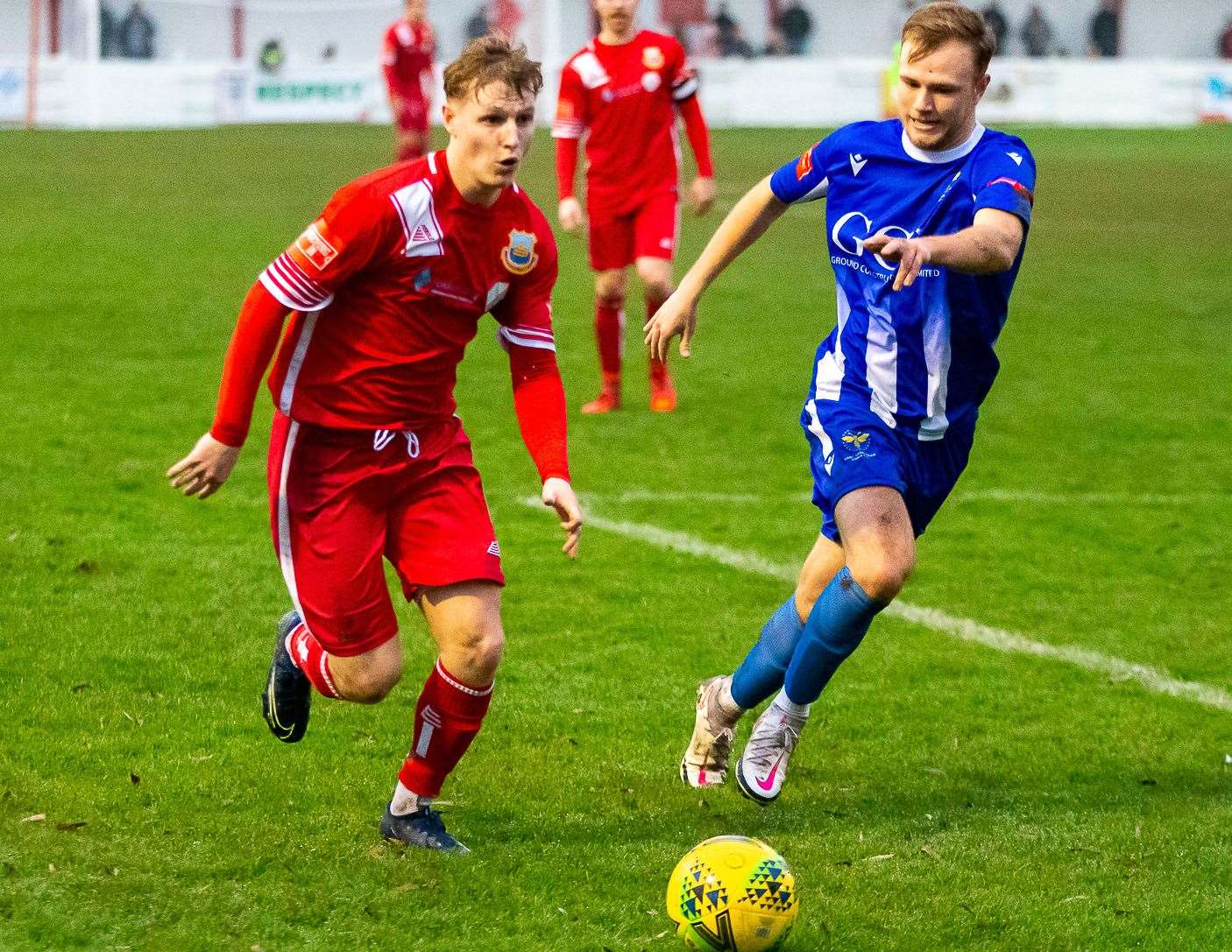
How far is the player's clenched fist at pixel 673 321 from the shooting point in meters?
4.86

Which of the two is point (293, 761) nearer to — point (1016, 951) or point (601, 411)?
point (1016, 951)

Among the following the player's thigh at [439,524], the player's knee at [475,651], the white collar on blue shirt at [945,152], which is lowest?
the player's knee at [475,651]

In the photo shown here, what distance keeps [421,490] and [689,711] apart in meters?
1.48

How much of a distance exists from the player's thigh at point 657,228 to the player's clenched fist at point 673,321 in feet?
18.1

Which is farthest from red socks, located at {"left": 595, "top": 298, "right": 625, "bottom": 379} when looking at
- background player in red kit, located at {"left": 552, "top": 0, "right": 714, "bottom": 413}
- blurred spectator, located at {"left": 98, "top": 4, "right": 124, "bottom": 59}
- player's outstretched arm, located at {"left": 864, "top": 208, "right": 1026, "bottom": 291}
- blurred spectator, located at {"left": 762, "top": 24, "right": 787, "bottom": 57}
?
blurred spectator, located at {"left": 762, "top": 24, "right": 787, "bottom": 57}

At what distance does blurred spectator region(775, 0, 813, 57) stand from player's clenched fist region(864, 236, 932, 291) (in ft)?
136

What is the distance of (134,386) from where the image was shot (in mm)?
10758

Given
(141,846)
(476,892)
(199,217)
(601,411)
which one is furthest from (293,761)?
(199,217)

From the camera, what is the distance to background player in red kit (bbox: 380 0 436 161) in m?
20.6

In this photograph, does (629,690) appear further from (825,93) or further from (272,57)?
(272,57)

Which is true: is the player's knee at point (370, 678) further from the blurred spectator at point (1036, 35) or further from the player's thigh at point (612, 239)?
the blurred spectator at point (1036, 35)

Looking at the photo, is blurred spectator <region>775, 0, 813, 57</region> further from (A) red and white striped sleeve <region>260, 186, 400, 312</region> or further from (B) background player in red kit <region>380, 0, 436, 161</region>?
(A) red and white striped sleeve <region>260, 186, 400, 312</region>

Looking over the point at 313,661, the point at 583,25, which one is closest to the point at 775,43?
the point at 583,25

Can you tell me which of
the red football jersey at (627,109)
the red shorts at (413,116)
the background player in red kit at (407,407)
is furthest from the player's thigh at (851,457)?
the red shorts at (413,116)
